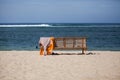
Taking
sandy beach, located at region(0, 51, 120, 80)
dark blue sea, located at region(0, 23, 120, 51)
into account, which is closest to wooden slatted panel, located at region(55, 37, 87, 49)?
sandy beach, located at region(0, 51, 120, 80)

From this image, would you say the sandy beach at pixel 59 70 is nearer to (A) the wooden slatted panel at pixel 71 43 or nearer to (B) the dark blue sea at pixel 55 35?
(A) the wooden slatted panel at pixel 71 43

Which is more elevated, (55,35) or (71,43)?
(71,43)

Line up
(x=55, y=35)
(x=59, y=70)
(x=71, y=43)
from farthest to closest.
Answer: (x=55, y=35), (x=71, y=43), (x=59, y=70)

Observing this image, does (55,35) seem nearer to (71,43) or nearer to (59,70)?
(71,43)

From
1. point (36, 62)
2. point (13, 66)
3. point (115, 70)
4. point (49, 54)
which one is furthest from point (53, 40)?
point (115, 70)

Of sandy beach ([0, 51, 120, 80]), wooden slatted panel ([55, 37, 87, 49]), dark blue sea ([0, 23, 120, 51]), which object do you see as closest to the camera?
sandy beach ([0, 51, 120, 80])

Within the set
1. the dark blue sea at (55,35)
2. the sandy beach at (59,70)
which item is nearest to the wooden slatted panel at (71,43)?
the sandy beach at (59,70)

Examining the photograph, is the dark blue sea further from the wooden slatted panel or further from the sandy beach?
the sandy beach

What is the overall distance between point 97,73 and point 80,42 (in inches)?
220

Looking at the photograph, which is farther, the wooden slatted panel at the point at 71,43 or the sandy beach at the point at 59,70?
the wooden slatted panel at the point at 71,43

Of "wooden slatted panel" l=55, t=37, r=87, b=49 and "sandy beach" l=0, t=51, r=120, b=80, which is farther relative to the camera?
"wooden slatted panel" l=55, t=37, r=87, b=49

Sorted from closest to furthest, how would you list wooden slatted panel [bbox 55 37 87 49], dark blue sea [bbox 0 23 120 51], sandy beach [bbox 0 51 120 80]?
1. sandy beach [bbox 0 51 120 80]
2. wooden slatted panel [bbox 55 37 87 49]
3. dark blue sea [bbox 0 23 120 51]

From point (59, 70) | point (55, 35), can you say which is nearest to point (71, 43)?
point (59, 70)

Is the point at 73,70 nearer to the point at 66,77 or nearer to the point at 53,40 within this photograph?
the point at 66,77
